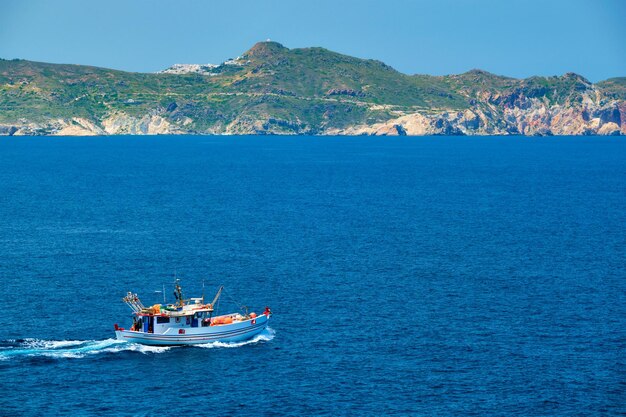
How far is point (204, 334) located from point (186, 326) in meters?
2.72

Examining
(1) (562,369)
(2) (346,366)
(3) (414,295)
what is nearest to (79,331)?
(2) (346,366)

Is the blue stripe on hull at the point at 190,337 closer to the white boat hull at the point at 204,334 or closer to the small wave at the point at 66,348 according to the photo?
the white boat hull at the point at 204,334

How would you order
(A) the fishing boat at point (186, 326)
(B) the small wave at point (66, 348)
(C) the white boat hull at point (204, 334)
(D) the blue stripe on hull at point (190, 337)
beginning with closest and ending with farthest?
(B) the small wave at point (66, 348)
(D) the blue stripe on hull at point (190, 337)
(C) the white boat hull at point (204, 334)
(A) the fishing boat at point (186, 326)

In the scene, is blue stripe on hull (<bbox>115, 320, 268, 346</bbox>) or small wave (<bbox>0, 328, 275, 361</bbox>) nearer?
small wave (<bbox>0, 328, 275, 361</bbox>)

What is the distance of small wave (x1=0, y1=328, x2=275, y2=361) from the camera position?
11088 centimetres

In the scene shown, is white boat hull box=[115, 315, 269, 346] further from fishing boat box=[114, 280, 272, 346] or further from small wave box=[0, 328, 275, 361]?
small wave box=[0, 328, 275, 361]

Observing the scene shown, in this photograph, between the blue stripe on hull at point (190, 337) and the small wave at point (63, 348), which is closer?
the small wave at point (63, 348)

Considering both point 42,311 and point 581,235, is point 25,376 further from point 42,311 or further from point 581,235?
point 581,235

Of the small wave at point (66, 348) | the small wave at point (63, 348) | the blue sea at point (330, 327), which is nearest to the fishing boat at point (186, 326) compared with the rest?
the small wave at point (66, 348)

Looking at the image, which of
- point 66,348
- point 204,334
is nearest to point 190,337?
point 204,334

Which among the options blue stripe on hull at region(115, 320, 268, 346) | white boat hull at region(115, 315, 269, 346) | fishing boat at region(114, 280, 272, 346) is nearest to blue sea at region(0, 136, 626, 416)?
blue stripe on hull at region(115, 320, 268, 346)

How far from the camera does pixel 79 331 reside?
119750 millimetres

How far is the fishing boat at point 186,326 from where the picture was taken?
4678 inches

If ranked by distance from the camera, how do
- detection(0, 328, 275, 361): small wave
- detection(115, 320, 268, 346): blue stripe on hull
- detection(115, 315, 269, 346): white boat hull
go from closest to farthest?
detection(0, 328, 275, 361): small wave < detection(115, 320, 268, 346): blue stripe on hull < detection(115, 315, 269, 346): white boat hull
